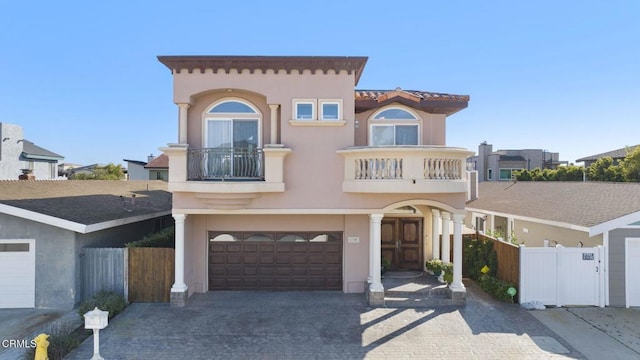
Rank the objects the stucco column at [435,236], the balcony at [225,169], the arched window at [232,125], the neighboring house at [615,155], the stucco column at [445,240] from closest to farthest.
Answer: the balcony at [225,169] → the arched window at [232,125] → the stucco column at [445,240] → the stucco column at [435,236] → the neighboring house at [615,155]

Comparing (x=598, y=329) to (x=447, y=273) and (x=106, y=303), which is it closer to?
(x=447, y=273)

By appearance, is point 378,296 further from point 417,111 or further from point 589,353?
point 417,111

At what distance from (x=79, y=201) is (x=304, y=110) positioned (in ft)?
28.6

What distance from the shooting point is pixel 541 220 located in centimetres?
1180

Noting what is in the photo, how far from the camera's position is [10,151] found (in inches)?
975

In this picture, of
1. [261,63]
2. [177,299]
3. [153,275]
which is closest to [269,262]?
[177,299]

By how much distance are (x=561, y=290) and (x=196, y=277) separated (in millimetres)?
11388

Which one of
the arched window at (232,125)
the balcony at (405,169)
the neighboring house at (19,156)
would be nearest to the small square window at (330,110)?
the balcony at (405,169)

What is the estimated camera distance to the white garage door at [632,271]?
9625 millimetres

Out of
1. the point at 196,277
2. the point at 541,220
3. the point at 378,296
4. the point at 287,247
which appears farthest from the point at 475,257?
the point at 196,277

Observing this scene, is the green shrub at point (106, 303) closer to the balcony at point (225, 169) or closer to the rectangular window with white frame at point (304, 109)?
the balcony at point (225, 169)

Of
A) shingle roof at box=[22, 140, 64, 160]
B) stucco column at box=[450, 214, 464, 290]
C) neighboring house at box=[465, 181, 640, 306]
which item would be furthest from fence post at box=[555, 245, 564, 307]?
shingle roof at box=[22, 140, 64, 160]

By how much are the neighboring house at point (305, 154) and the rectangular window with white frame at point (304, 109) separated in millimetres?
31

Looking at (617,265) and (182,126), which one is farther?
(182,126)
